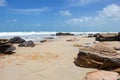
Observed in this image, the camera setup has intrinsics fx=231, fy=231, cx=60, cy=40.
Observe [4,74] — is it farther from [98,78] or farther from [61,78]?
[98,78]

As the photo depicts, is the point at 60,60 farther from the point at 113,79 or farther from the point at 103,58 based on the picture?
the point at 113,79

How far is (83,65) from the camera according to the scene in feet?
24.1

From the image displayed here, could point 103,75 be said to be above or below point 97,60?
below

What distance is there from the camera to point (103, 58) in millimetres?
6945

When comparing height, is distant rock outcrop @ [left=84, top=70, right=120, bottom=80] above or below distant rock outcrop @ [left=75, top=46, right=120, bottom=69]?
below

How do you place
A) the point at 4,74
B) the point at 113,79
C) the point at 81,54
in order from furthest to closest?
the point at 81,54 → the point at 4,74 → the point at 113,79

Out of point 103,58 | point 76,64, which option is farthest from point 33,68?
point 103,58

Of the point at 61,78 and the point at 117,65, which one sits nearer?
the point at 61,78

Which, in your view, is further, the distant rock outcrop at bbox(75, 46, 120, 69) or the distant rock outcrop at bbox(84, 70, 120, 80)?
the distant rock outcrop at bbox(75, 46, 120, 69)

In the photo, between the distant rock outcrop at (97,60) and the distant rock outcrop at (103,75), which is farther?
the distant rock outcrop at (97,60)

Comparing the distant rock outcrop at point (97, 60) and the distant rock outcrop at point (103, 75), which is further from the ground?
the distant rock outcrop at point (97, 60)

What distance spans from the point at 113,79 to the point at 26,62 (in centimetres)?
347

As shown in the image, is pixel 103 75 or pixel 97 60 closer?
pixel 103 75

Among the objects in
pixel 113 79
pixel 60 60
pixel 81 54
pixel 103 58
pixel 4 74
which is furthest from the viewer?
pixel 60 60
